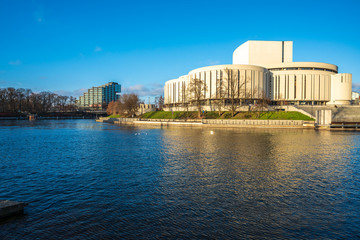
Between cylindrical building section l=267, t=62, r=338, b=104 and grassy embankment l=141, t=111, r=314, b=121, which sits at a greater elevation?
cylindrical building section l=267, t=62, r=338, b=104

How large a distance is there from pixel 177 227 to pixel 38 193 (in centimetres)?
851

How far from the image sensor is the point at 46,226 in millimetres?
9664

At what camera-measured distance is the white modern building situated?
112812 millimetres

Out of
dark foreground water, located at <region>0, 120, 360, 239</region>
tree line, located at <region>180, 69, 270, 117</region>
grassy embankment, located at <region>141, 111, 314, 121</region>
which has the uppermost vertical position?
tree line, located at <region>180, 69, 270, 117</region>

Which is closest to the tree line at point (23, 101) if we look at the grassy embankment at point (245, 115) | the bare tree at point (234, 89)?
the grassy embankment at point (245, 115)

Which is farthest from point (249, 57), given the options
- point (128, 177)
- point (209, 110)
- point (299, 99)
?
point (128, 177)

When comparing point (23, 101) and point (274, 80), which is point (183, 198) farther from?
point (23, 101)

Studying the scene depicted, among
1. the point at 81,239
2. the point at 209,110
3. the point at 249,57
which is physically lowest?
the point at 81,239

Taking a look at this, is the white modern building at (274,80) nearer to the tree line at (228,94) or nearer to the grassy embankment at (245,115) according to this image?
the tree line at (228,94)

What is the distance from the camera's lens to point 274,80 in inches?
5094

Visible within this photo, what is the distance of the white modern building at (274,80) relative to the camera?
112812 millimetres

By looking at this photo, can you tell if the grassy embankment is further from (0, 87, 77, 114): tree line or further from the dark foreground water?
(0, 87, 77, 114): tree line

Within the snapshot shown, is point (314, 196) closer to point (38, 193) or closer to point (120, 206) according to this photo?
point (120, 206)

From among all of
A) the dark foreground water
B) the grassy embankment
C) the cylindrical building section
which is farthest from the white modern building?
the dark foreground water
